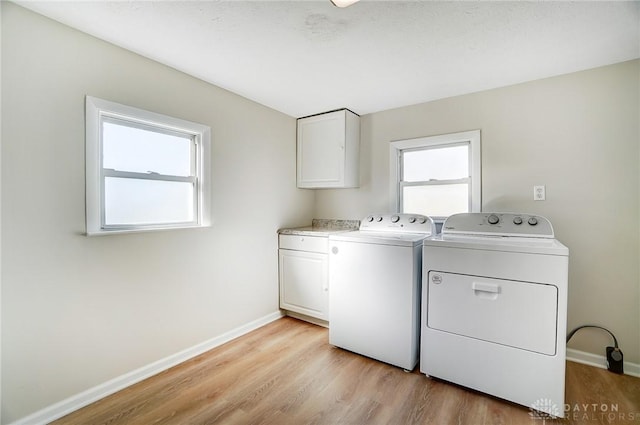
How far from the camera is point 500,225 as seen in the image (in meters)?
2.08

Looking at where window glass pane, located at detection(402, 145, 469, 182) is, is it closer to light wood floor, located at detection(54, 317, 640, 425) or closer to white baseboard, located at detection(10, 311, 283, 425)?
light wood floor, located at detection(54, 317, 640, 425)

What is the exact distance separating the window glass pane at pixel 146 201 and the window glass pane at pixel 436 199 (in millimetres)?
2015

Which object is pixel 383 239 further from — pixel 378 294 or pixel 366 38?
pixel 366 38

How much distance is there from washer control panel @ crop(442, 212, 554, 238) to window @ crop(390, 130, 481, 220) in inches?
13.3

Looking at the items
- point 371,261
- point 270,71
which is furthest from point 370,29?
point 371,261

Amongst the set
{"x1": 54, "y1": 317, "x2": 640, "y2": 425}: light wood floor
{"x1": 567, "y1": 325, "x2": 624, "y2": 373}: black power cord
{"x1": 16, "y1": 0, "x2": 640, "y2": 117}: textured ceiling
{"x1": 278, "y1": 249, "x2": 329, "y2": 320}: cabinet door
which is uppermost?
{"x1": 16, "y1": 0, "x2": 640, "y2": 117}: textured ceiling

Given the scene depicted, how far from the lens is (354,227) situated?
3143 mm

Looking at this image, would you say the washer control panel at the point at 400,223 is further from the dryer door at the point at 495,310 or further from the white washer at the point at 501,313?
the dryer door at the point at 495,310

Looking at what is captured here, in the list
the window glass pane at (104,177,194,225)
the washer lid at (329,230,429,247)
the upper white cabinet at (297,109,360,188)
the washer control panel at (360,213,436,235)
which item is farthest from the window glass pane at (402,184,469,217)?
the window glass pane at (104,177,194,225)

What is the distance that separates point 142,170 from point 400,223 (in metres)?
2.09

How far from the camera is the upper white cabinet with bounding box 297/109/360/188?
115 inches

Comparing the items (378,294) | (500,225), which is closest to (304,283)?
(378,294)

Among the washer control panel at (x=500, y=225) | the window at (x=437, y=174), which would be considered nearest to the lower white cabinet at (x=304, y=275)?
the window at (x=437, y=174)

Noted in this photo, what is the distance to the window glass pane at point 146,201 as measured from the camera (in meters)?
1.84
